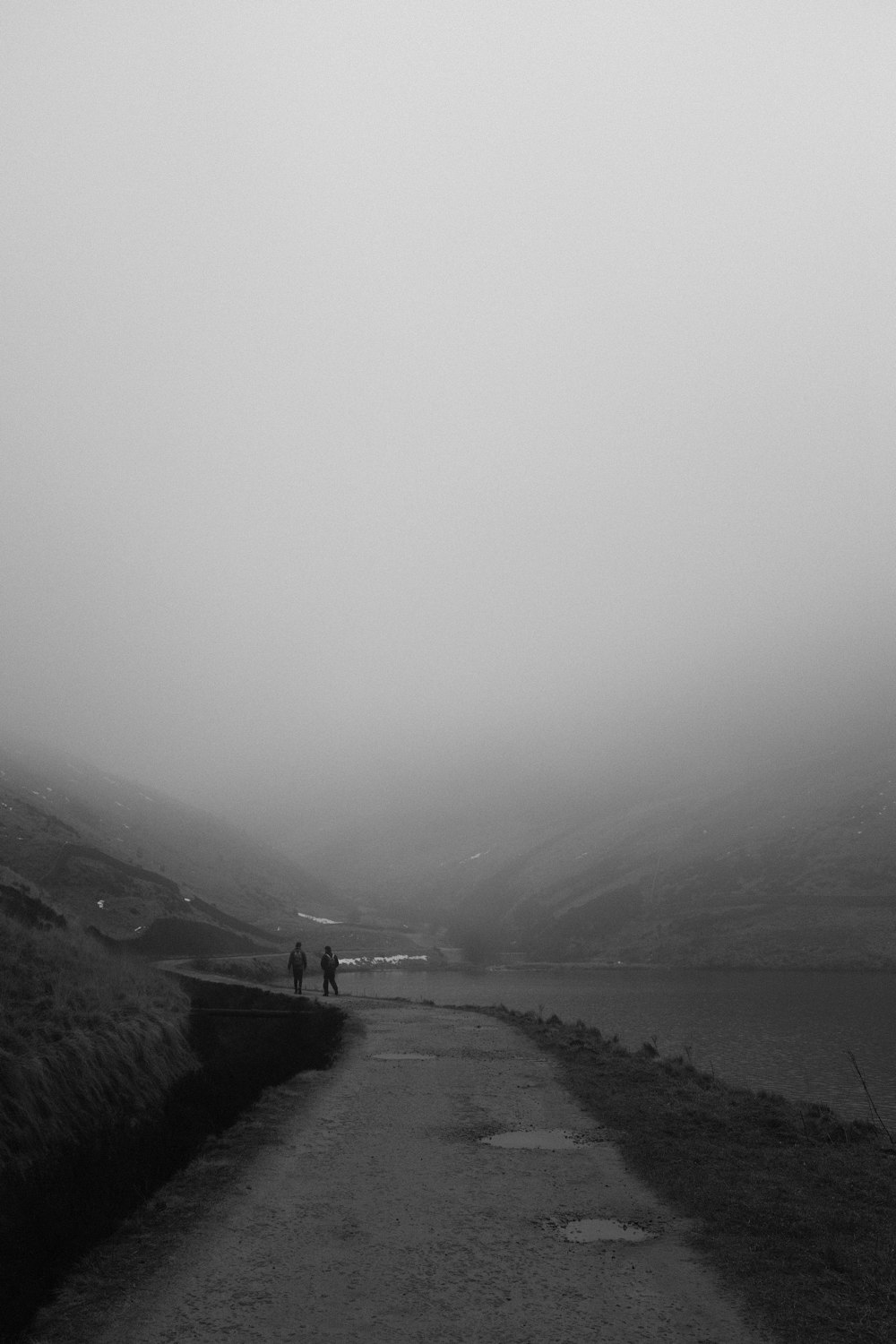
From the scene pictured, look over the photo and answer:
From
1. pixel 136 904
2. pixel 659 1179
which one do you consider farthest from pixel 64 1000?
pixel 136 904

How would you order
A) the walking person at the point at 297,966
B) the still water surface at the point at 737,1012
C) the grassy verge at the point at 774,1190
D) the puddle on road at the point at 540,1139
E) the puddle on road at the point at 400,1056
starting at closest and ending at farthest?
1. the grassy verge at the point at 774,1190
2. the puddle on road at the point at 540,1139
3. the puddle on road at the point at 400,1056
4. the still water surface at the point at 737,1012
5. the walking person at the point at 297,966

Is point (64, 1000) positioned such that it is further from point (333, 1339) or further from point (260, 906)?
point (260, 906)

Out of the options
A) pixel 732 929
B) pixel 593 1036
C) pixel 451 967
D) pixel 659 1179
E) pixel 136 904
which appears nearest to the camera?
pixel 659 1179

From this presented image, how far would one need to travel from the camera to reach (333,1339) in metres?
7.23

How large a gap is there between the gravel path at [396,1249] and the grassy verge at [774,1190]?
432 mm

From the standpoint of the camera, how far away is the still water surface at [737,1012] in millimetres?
30391

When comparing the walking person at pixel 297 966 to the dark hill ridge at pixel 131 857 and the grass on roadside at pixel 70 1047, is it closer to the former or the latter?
the grass on roadside at pixel 70 1047

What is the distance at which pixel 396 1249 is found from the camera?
9.34 m

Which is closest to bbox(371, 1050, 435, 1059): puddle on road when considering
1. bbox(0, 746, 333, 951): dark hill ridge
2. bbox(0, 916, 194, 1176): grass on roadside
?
bbox(0, 916, 194, 1176): grass on roadside

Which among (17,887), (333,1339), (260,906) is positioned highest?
(260,906)

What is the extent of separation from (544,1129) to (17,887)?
32.1 metres

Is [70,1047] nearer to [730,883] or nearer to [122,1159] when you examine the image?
[122,1159]

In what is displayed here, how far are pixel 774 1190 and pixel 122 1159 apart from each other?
8496 millimetres

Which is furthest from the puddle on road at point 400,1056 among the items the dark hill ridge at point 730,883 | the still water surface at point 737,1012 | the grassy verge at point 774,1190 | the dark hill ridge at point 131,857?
the dark hill ridge at point 730,883
